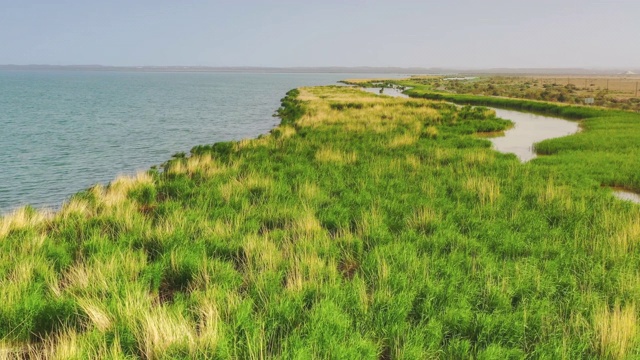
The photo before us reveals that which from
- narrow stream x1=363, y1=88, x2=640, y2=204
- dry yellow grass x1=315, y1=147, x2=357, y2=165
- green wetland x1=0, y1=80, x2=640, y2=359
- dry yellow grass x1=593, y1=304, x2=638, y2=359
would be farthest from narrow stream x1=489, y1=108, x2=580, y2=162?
dry yellow grass x1=593, y1=304, x2=638, y2=359

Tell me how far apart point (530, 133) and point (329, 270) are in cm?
2738

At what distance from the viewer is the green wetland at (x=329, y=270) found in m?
4.72

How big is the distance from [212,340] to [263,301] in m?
1.24

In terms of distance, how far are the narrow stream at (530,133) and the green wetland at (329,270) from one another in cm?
707

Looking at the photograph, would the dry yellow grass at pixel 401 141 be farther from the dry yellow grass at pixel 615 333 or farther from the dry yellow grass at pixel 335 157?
the dry yellow grass at pixel 615 333

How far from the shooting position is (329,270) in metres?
6.45

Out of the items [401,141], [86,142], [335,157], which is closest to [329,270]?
[335,157]

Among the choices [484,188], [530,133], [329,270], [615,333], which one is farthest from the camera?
[530,133]

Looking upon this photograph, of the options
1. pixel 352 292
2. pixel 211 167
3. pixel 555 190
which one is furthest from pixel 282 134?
pixel 352 292

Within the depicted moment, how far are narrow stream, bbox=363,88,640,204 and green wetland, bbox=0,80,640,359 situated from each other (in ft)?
23.2

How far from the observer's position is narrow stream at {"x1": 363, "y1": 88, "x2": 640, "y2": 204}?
21.8 meters

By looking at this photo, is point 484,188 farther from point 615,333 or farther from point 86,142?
point 86,142

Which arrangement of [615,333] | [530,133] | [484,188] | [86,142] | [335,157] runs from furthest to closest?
1. [530,133]
2. [86,142]
3. [335,157]
4. [484,188]
5. [615,333]

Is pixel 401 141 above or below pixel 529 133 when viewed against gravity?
above
